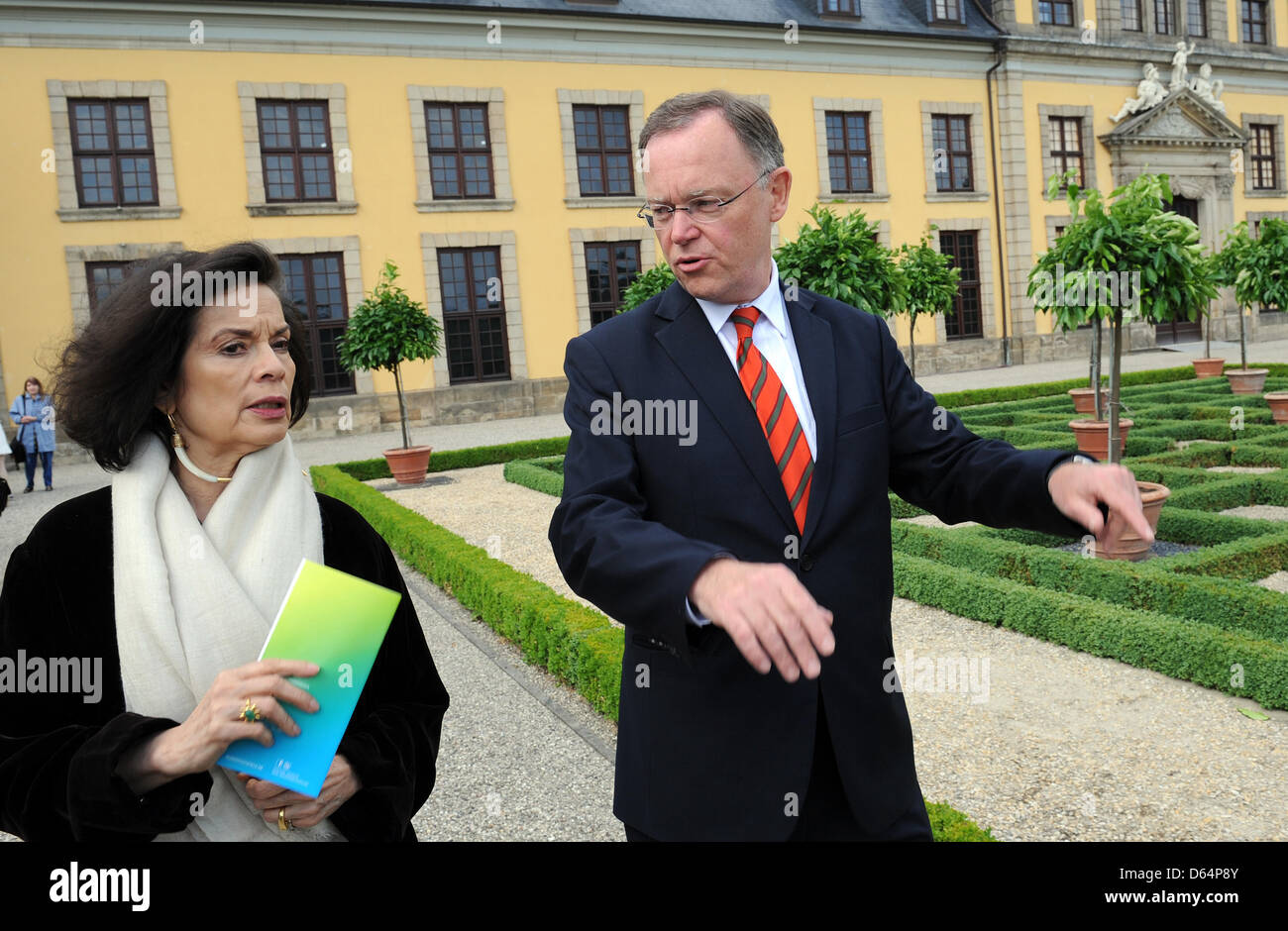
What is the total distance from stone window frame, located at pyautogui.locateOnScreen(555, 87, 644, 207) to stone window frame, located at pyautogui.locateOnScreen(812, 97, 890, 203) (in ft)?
16.0

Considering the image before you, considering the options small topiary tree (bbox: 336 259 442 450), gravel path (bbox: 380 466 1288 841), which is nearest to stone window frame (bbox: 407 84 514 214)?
small topiary tree (bbox: 336 259 442 450)

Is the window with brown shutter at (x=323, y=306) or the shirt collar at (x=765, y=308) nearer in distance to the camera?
the shirt collar at (x=765, y=308)

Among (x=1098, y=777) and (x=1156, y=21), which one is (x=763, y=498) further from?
(x=1156, y=21)

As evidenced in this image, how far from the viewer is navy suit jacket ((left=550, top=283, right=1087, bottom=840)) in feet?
5.95

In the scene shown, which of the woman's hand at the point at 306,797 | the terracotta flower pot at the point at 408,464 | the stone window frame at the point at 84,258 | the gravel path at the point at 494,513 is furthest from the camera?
the stone window frame at the point at 84,258

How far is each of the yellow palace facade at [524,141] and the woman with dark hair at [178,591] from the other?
58.7 ft

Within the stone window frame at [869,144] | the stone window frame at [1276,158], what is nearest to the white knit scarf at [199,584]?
the stone window frame at [869,144]

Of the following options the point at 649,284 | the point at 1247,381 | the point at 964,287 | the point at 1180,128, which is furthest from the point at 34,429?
the point at 1180,128

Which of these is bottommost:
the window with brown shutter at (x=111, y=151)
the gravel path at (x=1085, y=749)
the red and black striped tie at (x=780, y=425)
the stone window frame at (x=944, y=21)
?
the gravel path at (x=1085, y=749)

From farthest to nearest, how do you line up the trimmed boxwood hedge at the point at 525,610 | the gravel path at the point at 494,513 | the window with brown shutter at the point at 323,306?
the window with brown shutter at the point at 323,306 → the gravel path at the point at 494,513 → the trimmed boxwood hedge at the point at 525,610

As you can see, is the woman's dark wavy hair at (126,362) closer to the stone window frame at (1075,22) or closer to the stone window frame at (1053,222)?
the stone window frame at (1053,222)

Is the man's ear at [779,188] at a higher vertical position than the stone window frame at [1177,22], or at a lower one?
lower

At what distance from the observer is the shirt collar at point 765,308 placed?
1.98m

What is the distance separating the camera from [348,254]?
2081cm
